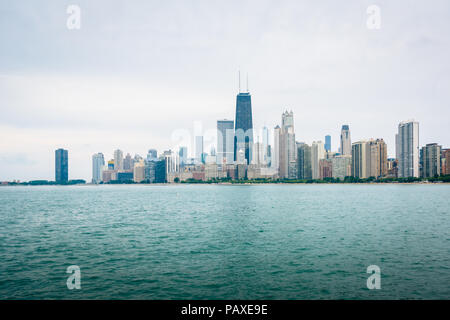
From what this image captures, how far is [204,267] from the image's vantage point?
2789 cm

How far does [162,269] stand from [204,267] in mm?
3471

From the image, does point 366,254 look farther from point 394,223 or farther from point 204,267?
point 394,223

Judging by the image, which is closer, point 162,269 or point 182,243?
point 162,269

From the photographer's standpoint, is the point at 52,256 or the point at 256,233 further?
the point at 256,233

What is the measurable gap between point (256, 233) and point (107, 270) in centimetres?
2324
